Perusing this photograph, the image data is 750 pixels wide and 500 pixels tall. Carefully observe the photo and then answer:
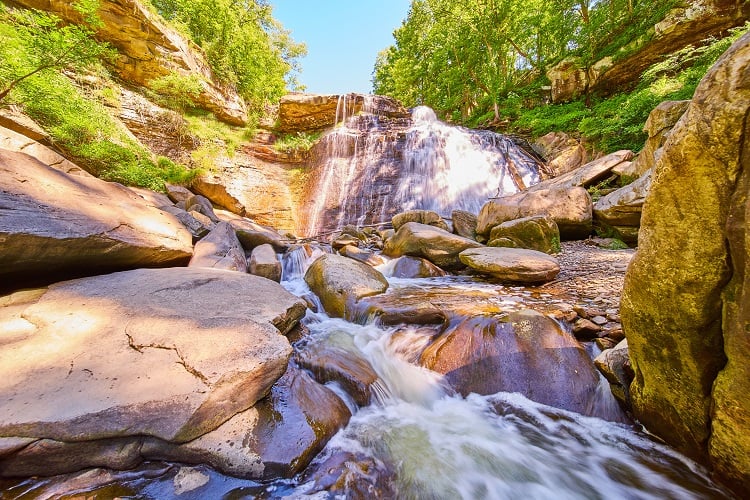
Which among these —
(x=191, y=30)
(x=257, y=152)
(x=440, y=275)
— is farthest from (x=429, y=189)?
(x=191, y=30)

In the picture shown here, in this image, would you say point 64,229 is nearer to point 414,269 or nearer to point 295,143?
point 414,269

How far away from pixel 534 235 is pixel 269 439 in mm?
5657

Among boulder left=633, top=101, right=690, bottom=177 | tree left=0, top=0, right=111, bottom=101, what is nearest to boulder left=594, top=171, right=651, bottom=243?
boulder left=633, top=101, right=690, bottom=177

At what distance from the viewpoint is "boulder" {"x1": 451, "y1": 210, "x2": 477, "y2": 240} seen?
7578 mm

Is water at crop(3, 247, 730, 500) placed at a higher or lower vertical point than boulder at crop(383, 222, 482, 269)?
lower

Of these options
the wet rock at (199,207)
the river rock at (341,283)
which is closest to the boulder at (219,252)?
the river rock at (341,283)

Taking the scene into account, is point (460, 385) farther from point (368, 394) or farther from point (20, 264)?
point (20, 264)

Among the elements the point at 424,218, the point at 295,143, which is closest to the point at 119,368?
the point at 424,218

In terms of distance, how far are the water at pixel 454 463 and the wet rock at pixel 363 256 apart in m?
3.68

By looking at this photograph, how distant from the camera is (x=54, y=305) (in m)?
2.42

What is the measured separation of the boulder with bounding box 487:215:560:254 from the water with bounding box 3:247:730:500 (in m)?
3.92

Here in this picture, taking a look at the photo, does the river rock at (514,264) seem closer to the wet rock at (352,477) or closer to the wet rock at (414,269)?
the wet rock at (414,269)

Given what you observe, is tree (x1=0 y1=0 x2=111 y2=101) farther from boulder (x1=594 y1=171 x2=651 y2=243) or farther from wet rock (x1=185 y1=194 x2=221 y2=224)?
boulder (x1=594 y1=171 x2=651 y2=243)

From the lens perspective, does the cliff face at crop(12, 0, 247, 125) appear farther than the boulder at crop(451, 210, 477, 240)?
Yes
